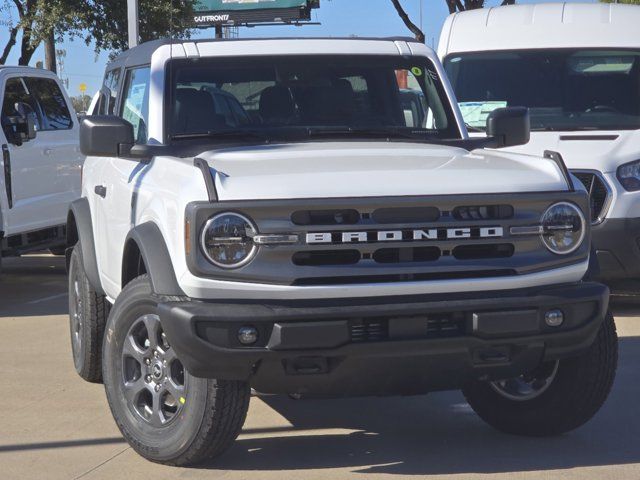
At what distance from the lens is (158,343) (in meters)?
5.30

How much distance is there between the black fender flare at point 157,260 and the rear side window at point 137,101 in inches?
44.6

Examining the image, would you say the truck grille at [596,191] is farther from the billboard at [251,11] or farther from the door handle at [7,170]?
the billboard at [251,11]

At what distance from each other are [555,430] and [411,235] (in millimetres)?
1383

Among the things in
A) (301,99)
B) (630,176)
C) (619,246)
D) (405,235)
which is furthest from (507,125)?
(630,176)

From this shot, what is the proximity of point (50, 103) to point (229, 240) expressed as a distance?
8012 mm

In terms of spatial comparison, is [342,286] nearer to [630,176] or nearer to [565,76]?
[630,176]

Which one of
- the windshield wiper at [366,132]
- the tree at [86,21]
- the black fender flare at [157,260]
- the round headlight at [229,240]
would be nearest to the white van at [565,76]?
the windshield wiper at [366,132]

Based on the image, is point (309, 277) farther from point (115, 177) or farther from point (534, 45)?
point (534, 45)

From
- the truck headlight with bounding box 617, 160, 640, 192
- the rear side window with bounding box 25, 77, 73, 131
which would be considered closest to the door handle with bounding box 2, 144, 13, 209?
the rear side window with bounding box 25, 77, 73, 131

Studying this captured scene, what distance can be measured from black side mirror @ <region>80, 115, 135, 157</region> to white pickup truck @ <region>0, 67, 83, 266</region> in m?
5.52

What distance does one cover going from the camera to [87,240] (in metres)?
7.08

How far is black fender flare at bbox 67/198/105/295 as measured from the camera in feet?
22.8

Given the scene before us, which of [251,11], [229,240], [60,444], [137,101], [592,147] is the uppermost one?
[137,101]

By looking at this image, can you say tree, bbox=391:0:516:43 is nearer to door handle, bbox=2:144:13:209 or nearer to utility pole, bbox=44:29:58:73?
utility pole, bbox=44:29:58:73
